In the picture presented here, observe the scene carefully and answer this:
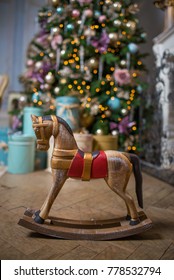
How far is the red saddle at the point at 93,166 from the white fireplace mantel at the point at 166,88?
5.27ft

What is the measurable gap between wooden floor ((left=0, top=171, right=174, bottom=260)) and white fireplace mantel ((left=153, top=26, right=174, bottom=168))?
420 millimetres

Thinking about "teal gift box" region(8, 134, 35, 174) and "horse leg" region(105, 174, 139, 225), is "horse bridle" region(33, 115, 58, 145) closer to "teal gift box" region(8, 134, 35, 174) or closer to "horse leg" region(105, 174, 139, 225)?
"horse leg" region(105, 174, 139, 225)

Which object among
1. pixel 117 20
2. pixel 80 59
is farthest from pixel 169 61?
pixel 80 59

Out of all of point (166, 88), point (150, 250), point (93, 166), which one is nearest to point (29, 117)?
point (166, 88)

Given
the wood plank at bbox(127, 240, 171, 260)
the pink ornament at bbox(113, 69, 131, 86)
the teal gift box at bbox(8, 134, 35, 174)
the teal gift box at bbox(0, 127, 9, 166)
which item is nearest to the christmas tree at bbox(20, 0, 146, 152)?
the pink ornament at bbox(113, 69, 131, 86)

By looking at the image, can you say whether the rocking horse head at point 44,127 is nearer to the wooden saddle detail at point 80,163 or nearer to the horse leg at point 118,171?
the wooden saddle detail at point 80,163

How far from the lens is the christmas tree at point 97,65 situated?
3072mm

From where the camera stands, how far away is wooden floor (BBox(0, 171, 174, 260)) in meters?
1.06

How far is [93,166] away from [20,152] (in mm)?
1578

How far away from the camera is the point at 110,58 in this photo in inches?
118

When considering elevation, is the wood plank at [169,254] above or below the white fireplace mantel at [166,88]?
below

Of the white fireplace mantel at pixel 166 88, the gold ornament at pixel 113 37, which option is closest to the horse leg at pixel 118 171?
the white fireplace mantel at pixel 166 88
